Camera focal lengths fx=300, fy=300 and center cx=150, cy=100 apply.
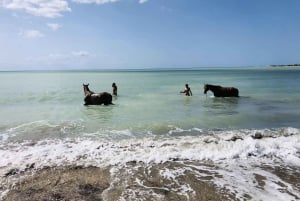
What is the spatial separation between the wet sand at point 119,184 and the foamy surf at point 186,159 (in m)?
0.04

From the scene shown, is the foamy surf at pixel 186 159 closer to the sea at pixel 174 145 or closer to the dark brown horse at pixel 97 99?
the sea at pixel 174 145

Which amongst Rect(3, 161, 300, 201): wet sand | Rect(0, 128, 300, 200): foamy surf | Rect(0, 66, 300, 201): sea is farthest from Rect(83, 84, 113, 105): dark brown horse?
Rect(3, 161, 300, 201): wet sand

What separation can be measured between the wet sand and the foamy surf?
0.14ft

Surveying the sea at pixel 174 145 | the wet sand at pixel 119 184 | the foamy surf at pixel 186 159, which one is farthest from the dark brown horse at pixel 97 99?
A: the wet sand at pixel 119 184

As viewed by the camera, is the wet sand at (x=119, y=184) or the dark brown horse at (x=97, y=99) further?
the dark brown horse at (x=97, y=99)

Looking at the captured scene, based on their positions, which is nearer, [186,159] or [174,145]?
[186,159]

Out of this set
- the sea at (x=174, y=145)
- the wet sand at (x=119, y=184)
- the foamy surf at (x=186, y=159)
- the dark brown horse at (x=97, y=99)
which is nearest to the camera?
the wet sand at (x=119, y=184)

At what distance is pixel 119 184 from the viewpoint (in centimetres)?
630

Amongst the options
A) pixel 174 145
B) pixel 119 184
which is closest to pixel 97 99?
pixel 174 145

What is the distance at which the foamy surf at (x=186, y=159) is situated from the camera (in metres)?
6.15

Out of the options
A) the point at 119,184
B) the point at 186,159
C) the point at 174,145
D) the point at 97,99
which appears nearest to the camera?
the point at 119,184

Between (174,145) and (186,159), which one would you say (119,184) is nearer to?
(186,159)

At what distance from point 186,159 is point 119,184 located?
91.0 inches

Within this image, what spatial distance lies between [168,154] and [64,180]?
9.76ft
